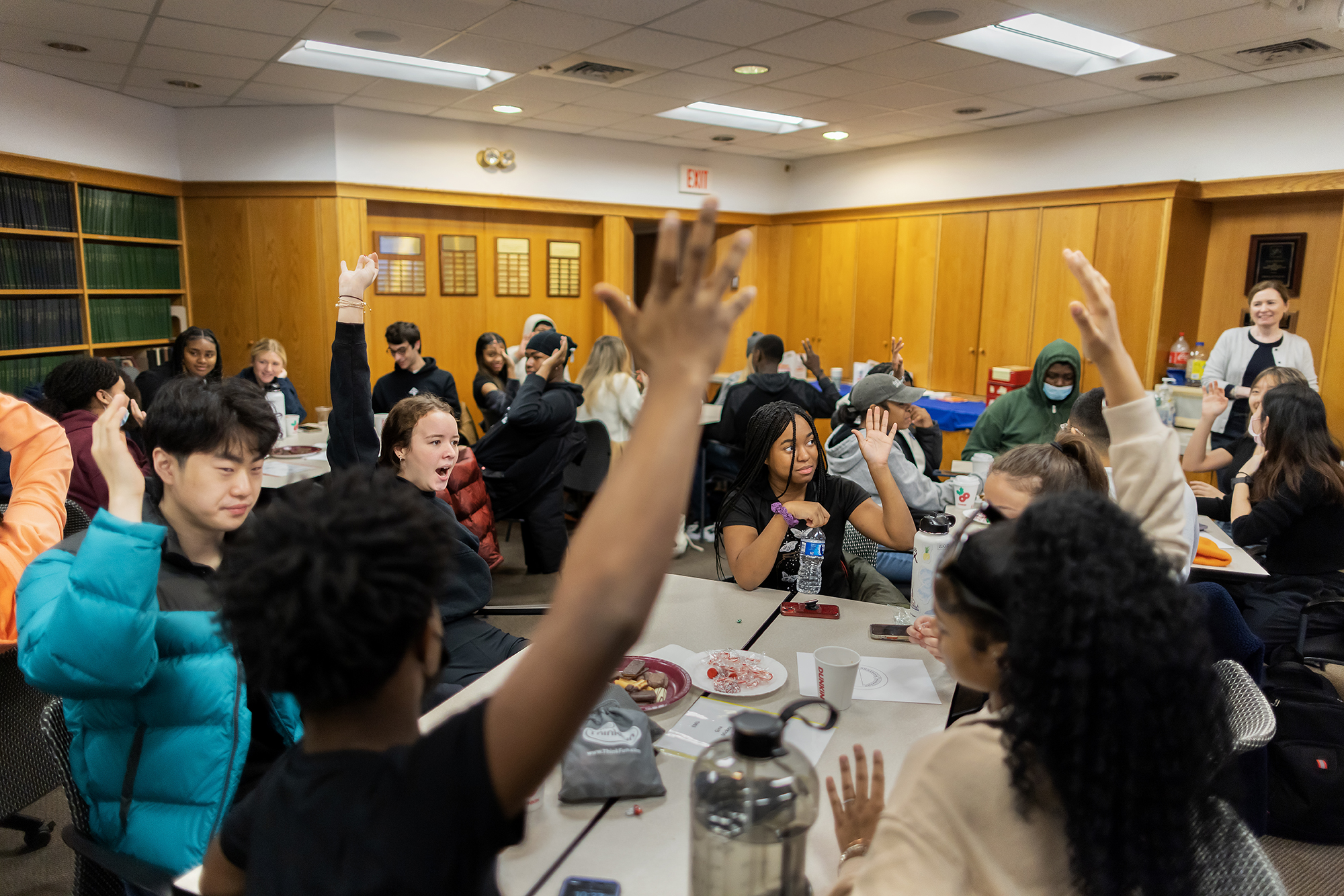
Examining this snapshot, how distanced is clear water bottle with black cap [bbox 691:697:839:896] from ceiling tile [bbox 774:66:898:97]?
449 centimetres

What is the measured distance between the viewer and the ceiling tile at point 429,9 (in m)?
3.67

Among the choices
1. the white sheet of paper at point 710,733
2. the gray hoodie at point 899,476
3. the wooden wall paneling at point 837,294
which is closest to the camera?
the white sheet of paper at point 710,733

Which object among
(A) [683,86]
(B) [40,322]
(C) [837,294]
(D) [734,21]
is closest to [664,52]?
(D) [734,21]

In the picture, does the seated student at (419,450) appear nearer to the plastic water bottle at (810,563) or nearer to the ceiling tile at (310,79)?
the plastic water bottle at (810,563)

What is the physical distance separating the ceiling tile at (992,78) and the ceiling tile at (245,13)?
11.3ft

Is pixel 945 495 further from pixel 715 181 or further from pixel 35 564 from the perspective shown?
pixel 715 181

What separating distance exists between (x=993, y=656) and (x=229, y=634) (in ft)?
2.90

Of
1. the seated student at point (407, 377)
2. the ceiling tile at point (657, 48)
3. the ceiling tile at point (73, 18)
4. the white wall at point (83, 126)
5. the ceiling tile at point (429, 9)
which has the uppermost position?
the ceiling tile at point (657, 48)

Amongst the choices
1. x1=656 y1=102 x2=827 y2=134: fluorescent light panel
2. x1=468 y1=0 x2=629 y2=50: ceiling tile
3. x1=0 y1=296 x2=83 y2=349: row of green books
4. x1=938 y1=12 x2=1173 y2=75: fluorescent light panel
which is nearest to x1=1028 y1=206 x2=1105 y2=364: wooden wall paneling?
x1=938 y1=12 x2=1173 y2=75: fluorescent light panel

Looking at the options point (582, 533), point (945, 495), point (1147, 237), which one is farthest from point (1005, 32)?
point (582, 533)

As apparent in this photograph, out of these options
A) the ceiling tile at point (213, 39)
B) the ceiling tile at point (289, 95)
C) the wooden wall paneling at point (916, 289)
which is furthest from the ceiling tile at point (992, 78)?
the ceiling tile at point (289, 95)

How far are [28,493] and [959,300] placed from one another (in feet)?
21.2

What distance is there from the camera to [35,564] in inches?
54.4

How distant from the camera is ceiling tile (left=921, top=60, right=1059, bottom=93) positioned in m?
4.63
